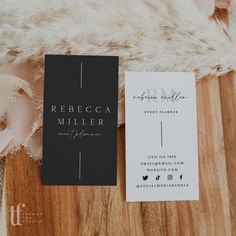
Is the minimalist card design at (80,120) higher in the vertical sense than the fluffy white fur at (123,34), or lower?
lower

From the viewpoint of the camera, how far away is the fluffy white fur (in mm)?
720

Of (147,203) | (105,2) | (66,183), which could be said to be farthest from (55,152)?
(105,2)

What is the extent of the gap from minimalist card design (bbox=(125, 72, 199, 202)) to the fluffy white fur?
0.04 metres

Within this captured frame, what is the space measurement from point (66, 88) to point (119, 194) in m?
0.26

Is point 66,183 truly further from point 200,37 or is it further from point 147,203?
point 200,37

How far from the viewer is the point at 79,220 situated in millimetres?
736

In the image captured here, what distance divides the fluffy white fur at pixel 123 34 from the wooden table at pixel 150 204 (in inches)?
3.0

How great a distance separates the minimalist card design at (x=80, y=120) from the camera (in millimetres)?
735

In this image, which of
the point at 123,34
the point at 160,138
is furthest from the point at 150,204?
the point at 123,34

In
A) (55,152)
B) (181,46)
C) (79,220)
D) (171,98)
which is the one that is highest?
(181,46)

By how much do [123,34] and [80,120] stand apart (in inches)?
8.4

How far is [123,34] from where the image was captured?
29.2 inches

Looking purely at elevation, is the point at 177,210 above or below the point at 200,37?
below

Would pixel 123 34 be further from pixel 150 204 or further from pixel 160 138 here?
pixel 150 204
